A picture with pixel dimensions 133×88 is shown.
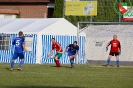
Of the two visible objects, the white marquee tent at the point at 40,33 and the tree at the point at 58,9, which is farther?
the tree at the point at 58,9

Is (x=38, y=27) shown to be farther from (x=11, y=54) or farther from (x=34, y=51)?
(x=11, y=54)

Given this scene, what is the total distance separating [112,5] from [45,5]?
42.8 feet

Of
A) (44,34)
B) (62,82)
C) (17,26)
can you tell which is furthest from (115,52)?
(62,82)

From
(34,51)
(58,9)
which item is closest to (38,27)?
(34,51)

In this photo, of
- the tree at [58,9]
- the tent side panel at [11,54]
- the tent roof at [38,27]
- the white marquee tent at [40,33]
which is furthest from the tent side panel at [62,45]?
the tree at [58,9]

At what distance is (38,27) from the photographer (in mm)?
36844

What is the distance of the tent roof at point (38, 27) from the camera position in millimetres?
36362

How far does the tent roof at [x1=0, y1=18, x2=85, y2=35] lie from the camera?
36362 mm

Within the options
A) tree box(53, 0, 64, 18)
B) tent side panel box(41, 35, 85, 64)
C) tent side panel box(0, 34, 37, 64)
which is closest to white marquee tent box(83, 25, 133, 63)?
tent side panel box(41, 35, 85, 64)

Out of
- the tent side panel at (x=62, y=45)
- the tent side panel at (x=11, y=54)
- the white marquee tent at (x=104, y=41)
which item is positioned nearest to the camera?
the tent side panel at (x=11, y=54)

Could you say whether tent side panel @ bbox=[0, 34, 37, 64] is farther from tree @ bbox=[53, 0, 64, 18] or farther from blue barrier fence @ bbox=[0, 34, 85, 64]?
tree @ bbox=[53, 0, 64, 18]

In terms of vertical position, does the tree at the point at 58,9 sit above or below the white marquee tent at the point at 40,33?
above

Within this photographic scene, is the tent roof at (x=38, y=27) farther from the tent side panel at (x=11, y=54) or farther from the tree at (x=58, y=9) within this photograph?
the tree at (x=58, y=9)

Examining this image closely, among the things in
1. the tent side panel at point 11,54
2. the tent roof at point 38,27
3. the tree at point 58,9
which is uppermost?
the tree at point 58,9
